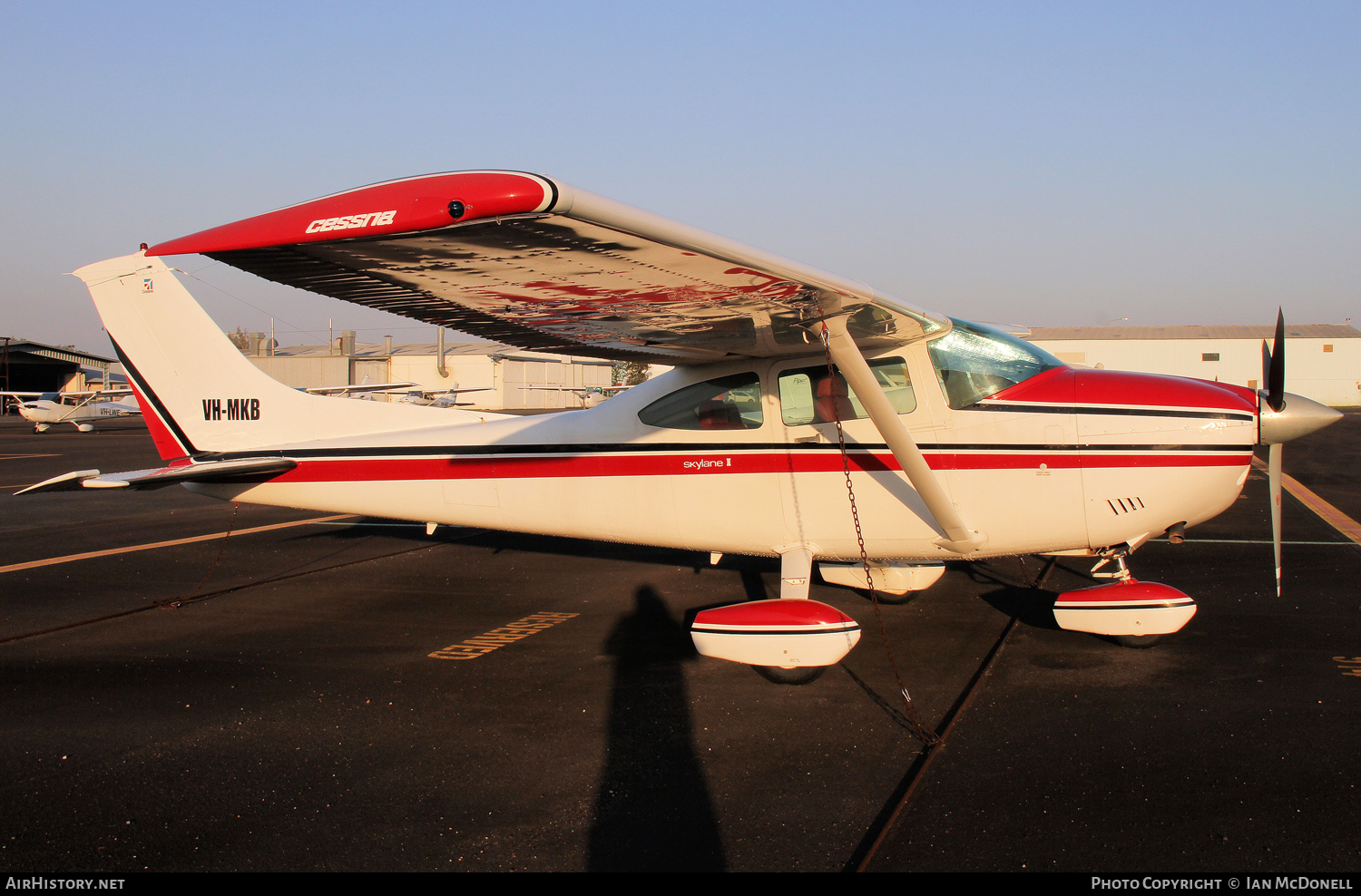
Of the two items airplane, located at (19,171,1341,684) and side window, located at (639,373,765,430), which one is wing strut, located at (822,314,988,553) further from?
side window, located at (639,373,765,430)

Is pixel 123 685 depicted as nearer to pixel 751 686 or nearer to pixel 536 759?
pixel 536 759

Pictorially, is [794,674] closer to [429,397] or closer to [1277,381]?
[1277,381]

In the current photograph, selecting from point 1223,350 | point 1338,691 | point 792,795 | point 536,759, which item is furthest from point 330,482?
point 1223,350

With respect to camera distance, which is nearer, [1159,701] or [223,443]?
[1159,701]

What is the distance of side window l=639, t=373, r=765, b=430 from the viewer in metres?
6.05

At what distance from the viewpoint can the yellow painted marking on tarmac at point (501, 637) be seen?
19.9 feet

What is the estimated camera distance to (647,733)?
14.7ft

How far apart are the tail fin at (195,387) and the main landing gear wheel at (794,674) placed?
3750mm

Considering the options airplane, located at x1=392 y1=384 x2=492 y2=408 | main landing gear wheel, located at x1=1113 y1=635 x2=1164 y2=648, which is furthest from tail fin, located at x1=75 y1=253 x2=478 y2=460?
airplane, located at x1=392 y1=384 x2=492 y2=408

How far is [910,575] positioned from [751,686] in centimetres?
207

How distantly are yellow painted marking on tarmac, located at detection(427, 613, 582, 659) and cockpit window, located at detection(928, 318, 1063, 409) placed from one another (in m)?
3.52

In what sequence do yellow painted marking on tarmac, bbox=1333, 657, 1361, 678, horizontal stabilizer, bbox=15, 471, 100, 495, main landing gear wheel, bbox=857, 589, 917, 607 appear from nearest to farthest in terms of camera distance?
yellow painted marking on tarmac, bbox=1333, 657, 1361, 678 < horizontal stabilizer, bbox=15, 471, 100, 495 < main landing gear wheel, bbox=857, 589, 917, 607

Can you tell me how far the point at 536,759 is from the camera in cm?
417

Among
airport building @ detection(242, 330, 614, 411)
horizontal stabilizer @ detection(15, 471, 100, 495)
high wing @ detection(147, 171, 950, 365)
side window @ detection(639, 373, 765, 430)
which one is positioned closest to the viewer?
high wing @ detection(147, 171, 950, 365)
